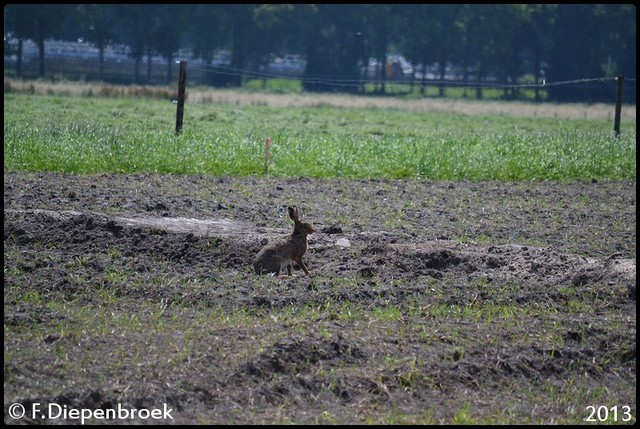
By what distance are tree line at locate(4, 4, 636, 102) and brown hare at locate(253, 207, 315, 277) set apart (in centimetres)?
4677

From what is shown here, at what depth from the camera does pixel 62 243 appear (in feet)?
32.5

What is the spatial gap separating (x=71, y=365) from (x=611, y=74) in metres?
56.1

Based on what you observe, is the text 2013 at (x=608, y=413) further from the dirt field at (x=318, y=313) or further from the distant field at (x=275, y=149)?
the distant field at (x=275, y=149)

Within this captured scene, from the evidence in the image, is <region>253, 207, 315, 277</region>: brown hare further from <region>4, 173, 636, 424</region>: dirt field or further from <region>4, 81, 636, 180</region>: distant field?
<region>4, 81, 636, 180</region>: distant field

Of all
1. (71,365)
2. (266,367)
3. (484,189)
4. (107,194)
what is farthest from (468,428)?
(484,189)

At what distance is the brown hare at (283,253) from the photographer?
9.05 m

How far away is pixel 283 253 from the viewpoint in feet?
29.7

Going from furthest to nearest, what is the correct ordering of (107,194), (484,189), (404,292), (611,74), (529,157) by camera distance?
(611,74) → (529,157) → (484,189) → (107,194) → (404,292)

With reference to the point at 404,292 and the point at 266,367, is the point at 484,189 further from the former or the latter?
the point at 266,367

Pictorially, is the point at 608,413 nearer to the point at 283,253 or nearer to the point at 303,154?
the point at 283,253

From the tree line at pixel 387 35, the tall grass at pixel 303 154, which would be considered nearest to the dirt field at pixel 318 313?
the tall grass at pixel 303 154

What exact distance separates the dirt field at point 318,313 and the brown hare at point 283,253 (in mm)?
200

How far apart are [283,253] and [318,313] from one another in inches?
56.0

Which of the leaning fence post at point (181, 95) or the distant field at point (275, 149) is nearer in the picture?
the distant field at point (275, 149)
